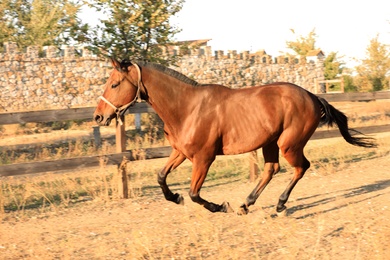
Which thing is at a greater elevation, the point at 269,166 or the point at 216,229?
the point at 269,166

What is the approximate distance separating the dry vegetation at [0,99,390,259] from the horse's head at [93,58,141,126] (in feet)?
4.42

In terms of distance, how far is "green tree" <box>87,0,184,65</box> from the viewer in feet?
54.1

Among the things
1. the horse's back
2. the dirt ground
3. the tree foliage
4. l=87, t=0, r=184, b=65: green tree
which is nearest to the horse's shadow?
the dirt ground

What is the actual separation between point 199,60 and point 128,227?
19.7 metres

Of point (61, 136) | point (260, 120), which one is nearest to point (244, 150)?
point (260, 120)

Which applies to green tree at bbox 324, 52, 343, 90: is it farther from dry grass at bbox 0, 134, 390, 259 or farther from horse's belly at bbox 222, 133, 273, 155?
horse's belly at bbox 222, 133, 273, 155

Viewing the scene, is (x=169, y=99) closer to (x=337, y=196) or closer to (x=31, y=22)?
(x=337, y=196)

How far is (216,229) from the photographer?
21.0 feet

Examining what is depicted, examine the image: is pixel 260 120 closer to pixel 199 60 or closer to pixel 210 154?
pixel 210 154

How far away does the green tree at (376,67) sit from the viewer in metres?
32.1

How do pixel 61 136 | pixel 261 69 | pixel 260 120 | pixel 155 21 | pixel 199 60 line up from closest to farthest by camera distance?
pixel 260 120 < pixel 155 21 < pixel 61 136 < pixel 199 60 < pixel 261 69

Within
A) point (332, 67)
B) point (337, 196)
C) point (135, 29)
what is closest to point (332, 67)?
point (332, 67)

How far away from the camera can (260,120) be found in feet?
24.4

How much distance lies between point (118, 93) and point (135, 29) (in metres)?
10.2
